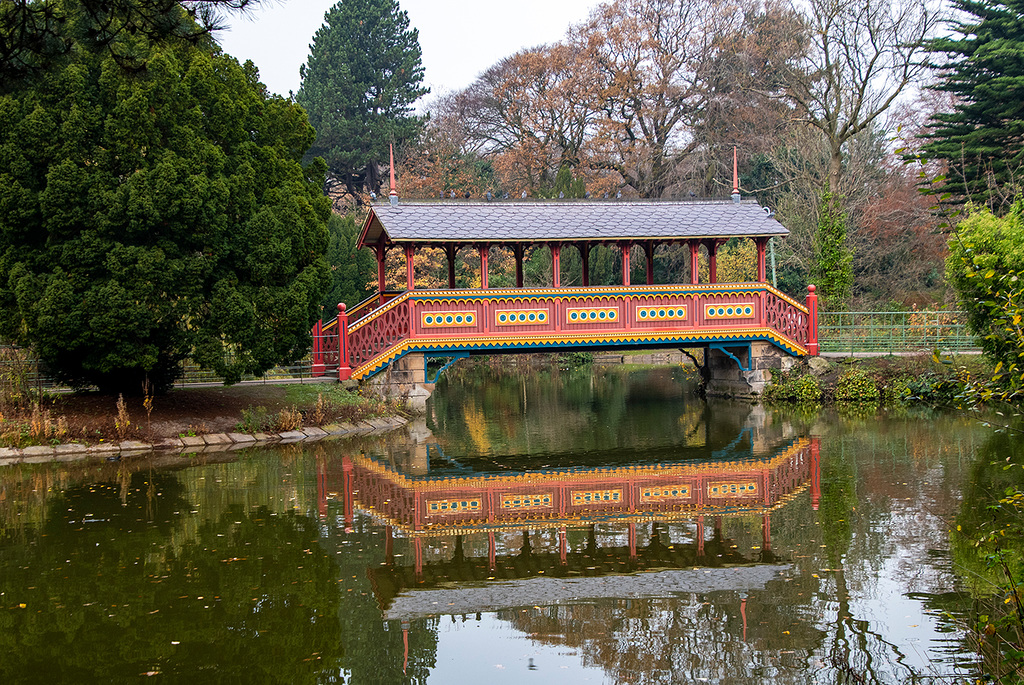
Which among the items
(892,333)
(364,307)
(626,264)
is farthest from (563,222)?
(892,333)

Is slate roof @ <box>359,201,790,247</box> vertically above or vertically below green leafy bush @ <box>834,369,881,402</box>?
above

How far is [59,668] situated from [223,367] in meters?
12.0

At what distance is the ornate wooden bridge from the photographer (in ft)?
73.0

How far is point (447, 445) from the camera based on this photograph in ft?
61.6

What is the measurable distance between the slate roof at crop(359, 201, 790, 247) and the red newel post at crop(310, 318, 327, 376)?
2.99 m

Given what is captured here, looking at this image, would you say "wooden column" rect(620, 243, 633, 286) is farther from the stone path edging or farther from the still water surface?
the stone path edging

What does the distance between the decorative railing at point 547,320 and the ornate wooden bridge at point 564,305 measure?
0.08 ft

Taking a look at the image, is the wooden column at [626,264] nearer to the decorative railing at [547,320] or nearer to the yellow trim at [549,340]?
the decorative railing at [547,320]

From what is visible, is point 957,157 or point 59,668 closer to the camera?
point 59,668

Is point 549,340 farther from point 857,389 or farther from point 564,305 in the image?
point 857,389

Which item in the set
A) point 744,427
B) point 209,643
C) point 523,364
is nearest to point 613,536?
point 209,643

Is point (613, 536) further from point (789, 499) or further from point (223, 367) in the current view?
point (223, 367)

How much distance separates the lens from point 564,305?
22750 millimetres

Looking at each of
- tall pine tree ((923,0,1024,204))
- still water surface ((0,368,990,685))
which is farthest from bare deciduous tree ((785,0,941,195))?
still water surface ((0,368,990,685))
